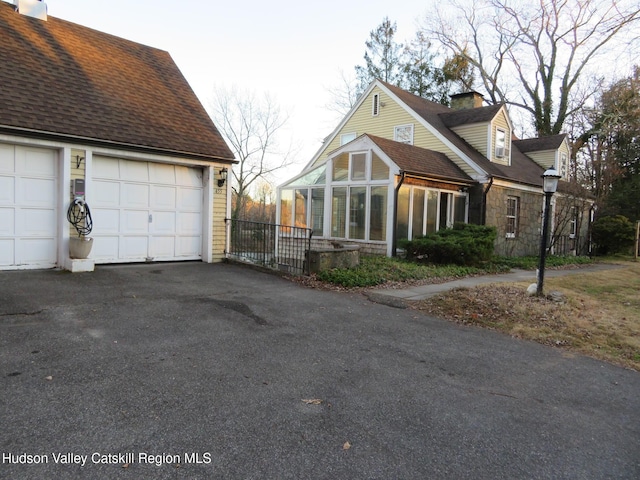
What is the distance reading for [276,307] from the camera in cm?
646

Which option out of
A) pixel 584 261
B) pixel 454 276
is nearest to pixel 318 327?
pixel 454 276

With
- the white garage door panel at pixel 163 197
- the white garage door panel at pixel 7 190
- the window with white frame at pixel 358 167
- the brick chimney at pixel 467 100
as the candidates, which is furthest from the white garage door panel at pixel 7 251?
the brick chimney at pixel 467 100

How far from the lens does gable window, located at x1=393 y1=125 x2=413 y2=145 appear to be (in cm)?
1736

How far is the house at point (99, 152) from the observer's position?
8094mm

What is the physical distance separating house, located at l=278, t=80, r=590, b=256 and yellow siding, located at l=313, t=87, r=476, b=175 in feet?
0.14

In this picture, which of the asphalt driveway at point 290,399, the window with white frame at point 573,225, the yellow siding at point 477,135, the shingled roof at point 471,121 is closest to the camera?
the asphalt driveway at point 290,399

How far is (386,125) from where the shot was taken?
18281 millimetres

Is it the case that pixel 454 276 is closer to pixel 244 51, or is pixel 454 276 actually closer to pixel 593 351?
pixel 593 351

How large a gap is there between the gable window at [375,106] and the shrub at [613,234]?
12.1m

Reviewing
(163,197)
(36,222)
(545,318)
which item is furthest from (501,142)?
(36,222)

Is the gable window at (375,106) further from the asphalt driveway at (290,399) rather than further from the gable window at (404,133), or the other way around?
the asphalt driveway at (290,399)

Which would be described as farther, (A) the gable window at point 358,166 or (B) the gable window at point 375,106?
(B) the gable window at point 375,106

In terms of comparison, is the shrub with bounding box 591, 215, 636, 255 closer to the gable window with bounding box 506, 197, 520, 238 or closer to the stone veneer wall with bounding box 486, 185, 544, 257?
the stone veneer wall with bounding box 486, 185, 544, 257

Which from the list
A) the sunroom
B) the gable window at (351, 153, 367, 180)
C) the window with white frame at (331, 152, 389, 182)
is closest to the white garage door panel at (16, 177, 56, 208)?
the sunroom
